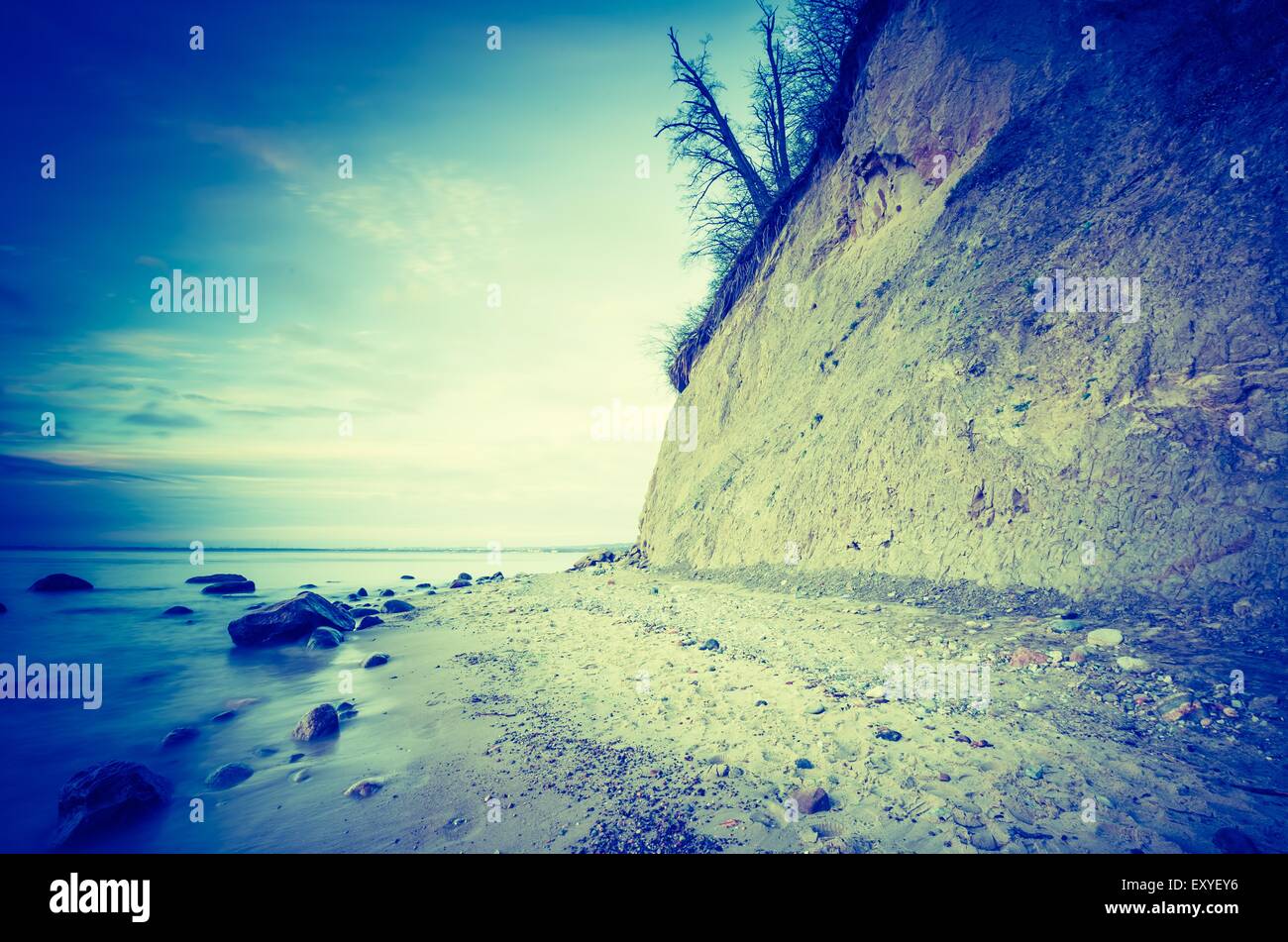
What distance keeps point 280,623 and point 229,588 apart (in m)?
11.8

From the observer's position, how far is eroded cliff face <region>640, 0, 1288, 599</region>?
16.9 feet

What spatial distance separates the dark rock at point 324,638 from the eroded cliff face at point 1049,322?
8.33m

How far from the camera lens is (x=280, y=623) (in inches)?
381

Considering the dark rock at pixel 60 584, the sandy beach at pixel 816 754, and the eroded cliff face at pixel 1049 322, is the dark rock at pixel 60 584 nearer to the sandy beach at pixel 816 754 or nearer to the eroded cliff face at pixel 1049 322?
the sandy beach at pixel 816 754

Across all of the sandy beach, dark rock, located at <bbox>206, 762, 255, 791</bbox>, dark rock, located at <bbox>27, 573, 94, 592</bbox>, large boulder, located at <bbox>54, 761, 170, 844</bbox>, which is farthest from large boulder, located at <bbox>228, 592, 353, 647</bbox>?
dark rock, located at <bbox>27, 573, 94, 592</bbox>

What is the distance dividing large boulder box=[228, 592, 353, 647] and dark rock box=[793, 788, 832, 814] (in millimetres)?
10457

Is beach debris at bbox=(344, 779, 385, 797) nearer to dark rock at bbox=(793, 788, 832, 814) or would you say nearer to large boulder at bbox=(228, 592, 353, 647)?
dark rock at bbox=(793, 788, 832, 814)

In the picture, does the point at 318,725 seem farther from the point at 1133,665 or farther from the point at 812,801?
the point at 1133,665

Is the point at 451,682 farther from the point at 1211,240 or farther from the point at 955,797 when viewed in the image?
the point at 1211,240

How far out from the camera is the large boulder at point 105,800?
3.55 metres

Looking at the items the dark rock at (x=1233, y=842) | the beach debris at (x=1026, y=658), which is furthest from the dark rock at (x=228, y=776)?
the beach debris at (x=1026, y=658)

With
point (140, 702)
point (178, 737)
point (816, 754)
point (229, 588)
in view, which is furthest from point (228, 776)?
point (229, 588)
